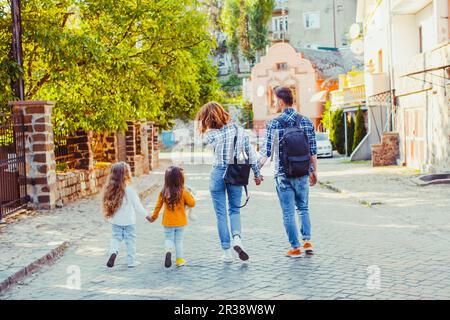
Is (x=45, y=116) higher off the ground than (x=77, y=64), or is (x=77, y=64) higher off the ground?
(x=77, y=64)

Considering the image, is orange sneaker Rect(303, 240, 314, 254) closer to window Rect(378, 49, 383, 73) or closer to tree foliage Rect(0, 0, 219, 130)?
tree foliage Rect(0, 0, 219, 130)

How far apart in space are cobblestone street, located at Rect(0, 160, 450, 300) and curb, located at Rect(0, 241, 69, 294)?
0.09 m

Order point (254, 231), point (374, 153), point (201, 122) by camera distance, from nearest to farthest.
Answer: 1. point (201, 122)
2. point (254, 231)
3. point (374, 153)

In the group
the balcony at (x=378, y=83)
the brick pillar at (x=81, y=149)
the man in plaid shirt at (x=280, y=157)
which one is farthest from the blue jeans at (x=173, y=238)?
the balcony at (x=378, y=83)

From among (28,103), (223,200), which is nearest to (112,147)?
(28,103)

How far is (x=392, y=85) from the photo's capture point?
27.4 metres

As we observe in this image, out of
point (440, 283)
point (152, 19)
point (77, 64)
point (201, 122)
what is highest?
point (152, 19)

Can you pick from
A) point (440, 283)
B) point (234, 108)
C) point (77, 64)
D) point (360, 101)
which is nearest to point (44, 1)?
point (77, 64)

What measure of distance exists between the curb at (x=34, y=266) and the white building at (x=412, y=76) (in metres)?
12.7

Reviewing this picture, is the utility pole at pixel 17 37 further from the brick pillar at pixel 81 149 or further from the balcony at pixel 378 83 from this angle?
the balcony at pixel 378 83

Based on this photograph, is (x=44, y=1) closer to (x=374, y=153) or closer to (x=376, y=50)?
(x=374, y=153)

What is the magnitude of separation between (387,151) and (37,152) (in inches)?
655

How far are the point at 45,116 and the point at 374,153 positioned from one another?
16121mm

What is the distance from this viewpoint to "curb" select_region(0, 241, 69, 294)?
6933 millimetres
